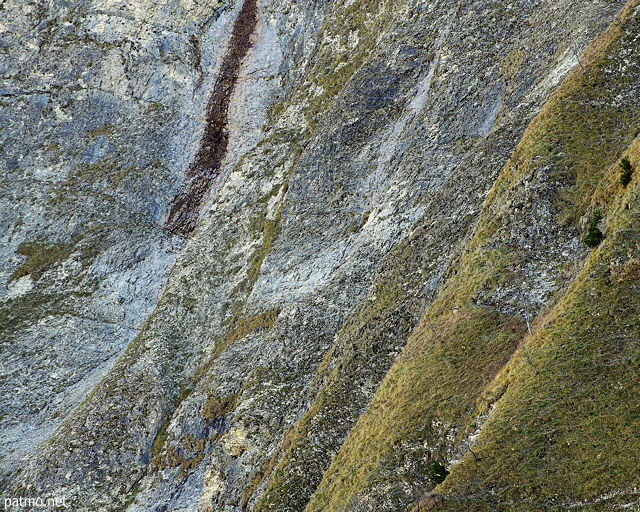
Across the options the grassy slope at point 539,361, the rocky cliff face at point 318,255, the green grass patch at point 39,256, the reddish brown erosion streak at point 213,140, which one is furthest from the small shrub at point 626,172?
the green grass patch at point 39,256

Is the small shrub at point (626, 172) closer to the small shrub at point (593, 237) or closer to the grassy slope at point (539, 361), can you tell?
the grassy slope at point (539, 361)

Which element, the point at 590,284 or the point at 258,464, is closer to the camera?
the point at 590,284

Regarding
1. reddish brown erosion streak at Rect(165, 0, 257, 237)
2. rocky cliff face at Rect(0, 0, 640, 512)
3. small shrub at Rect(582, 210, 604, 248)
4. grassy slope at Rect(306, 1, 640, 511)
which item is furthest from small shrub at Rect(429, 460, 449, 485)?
reddish brown erosion streak at Rect(165, 0, 257, 237)

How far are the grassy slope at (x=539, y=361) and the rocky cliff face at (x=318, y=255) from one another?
0.35 feet

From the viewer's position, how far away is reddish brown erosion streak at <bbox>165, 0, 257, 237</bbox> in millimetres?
54531

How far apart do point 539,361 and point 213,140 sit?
43.0 metres

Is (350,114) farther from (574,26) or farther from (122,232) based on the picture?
(122,232)

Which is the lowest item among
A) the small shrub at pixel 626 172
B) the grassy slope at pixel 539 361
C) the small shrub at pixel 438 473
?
the small shrub at pixel 438 473

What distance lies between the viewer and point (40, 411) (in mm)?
42875

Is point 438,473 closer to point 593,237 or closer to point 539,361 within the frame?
point 539,361

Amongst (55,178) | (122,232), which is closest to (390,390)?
(122,232)

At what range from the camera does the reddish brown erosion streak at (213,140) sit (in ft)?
179

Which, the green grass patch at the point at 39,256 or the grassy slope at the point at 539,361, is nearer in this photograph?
the grassy slope at the point at 539,361

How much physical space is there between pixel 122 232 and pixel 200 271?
1090cm
